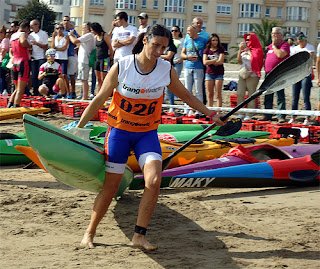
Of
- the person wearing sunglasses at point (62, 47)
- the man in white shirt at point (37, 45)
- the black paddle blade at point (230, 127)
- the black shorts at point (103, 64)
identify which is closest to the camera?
the black paddle blade at point (230, 127)

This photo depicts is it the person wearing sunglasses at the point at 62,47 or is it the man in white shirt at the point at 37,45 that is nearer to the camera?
the man in white shirt at the point at 37,45

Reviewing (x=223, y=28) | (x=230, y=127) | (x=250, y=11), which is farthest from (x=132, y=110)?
(x=250, y=11)

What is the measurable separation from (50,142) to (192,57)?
7.44 metres

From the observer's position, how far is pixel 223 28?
70188 millimetres

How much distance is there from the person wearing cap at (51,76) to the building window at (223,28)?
188ft

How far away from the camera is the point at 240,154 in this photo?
694cm

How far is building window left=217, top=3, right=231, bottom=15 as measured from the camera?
69.7 metres

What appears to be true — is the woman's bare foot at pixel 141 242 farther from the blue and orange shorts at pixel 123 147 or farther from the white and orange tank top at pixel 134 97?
the white and orange tank top at pixel 134 97

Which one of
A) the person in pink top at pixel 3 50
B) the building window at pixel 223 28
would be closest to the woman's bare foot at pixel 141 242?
the person in pink top at pixel 3 50

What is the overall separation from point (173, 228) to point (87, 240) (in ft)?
2.85

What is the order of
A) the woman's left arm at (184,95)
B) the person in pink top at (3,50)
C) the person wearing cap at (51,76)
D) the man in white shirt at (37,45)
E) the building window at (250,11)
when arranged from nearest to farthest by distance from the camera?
1. the woman's left arm at (184,95)
2. the person wearing cap at (51,76)
3. the man in white shirt at (37,45)
4. the person in pink top at (3,50)
5. the building window at (250,11)

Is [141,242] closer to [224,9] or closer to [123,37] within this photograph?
[123,37]

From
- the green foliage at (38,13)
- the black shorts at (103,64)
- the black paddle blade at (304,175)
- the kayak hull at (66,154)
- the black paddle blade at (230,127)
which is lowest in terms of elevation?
the black paddle blade at (304,175)

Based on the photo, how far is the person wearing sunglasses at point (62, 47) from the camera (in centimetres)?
1459
